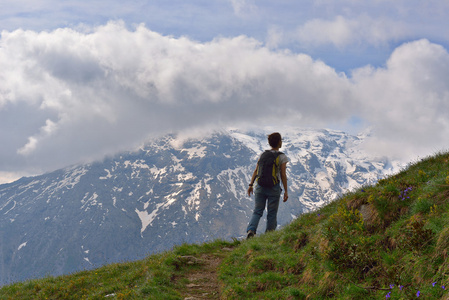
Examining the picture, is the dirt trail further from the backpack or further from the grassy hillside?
the backpack

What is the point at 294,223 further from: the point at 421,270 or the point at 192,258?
the point at 421,270

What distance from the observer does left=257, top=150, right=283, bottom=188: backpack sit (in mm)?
14505

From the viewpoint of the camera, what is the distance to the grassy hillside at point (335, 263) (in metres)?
6.46

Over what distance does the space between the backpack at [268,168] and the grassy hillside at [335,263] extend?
2118 mm

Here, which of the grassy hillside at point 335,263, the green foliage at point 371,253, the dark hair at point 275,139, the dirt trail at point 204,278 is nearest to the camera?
the green foliage at point 371,253

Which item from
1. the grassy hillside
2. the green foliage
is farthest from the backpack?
the green foliage

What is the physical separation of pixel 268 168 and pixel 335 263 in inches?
279

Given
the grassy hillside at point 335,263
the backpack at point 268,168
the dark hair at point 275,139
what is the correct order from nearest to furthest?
the grassy hillside at point 335,263, the backpack at point 268,168, the dark hair at point 275,139

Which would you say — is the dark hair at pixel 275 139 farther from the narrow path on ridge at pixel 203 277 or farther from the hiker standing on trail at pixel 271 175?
the narrow path on ridge at pixel 203 277

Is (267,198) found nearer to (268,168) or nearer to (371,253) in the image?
(268,168)

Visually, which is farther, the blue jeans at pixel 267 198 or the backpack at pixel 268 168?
the blue jeans at pixel 267 198

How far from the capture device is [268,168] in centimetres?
1459

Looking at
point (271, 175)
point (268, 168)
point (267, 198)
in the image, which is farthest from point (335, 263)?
point (267, 198)

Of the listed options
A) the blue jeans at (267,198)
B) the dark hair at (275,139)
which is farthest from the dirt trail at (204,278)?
the dark hair at (275,139)
